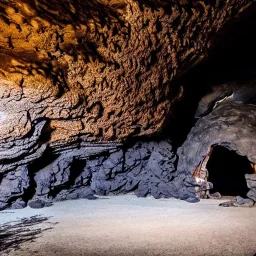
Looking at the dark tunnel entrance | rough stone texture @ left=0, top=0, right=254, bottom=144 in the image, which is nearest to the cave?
rough stone texture @ left=0, top=0, right=254, bottom=144

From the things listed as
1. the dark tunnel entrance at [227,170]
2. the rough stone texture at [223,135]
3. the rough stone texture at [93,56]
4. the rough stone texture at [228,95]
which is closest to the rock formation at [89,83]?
the rough stone texture at [93,56]

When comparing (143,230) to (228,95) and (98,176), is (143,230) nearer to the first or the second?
(98,176)

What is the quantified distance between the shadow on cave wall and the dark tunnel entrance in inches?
125

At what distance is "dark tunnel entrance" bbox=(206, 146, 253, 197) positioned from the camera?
942cm

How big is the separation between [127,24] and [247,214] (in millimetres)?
3436

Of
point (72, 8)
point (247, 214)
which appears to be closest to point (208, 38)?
point (72, 8)

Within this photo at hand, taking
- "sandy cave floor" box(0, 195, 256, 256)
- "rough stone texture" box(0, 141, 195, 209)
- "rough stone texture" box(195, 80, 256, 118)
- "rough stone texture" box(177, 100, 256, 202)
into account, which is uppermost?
"rough stone texture" box(195, 80, 256, 118)

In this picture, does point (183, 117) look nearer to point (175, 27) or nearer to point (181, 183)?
point (181, 183)

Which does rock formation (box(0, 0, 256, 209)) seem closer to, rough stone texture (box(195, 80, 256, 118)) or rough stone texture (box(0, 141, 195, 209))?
rough stone texture (box(0, 141, 195, 209))

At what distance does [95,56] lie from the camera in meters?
3.57

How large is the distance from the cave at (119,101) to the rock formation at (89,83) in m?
0.02

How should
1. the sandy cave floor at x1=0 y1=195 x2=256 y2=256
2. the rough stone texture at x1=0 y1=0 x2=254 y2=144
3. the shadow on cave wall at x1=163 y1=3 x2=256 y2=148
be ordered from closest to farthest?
the sandy cave floor at x1=0 y1=195 x2=256 y2=256, the rough stone texture at x1=0 y1=0 x2=254 y2=144, the shadow on cave wall at x1=163 y1=3 x2=256 y2=148

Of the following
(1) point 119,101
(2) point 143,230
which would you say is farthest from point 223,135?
(2) point 143,230

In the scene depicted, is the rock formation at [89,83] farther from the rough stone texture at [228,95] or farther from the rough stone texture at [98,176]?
the rough stone texture at [228,95]
